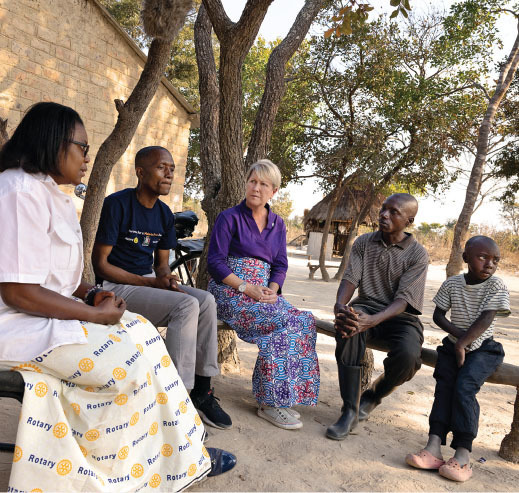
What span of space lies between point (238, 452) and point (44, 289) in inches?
61.3

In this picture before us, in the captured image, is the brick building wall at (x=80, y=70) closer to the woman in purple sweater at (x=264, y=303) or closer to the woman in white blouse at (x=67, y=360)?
the woman in purple sweater at (x=264, y=303)

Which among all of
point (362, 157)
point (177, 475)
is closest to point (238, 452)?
point (177, 475)

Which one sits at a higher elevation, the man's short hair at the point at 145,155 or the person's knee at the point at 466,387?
the man's short hair at the point at 145,155

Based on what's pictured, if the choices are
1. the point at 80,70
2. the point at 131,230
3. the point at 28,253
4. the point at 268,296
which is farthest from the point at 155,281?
the point at 80,70

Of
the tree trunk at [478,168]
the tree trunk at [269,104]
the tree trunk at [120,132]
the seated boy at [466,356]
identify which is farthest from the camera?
the tree trunk at [478,168]

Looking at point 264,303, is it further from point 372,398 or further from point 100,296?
point 100,296

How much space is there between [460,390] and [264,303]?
1.39 metres

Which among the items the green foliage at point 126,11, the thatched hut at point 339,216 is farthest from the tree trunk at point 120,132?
the thatched hut at point 339,216

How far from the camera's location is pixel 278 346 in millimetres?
3285

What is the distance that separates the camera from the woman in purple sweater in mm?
3273

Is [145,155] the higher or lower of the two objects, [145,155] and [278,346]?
the higher

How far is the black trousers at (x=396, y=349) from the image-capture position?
10.6 feet

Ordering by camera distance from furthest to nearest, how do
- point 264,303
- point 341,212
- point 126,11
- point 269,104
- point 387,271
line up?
point 341,212
point 126,11
point 269,104
point 387,271
point 264,303

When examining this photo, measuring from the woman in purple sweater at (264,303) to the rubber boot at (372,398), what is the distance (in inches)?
17.7
